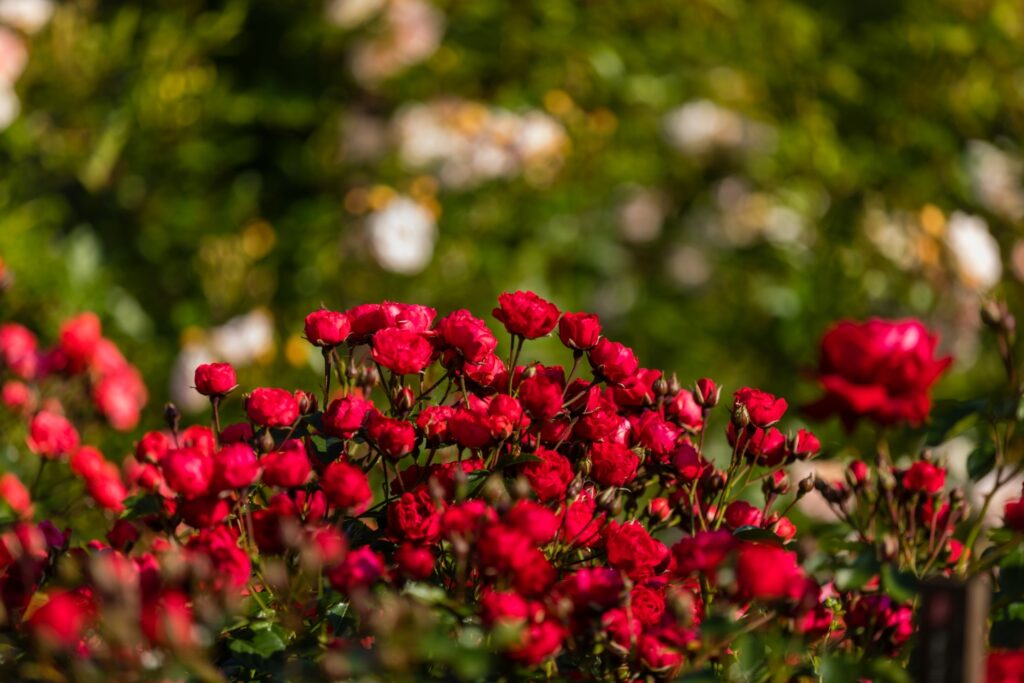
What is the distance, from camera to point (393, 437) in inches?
49.8

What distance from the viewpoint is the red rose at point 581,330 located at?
4.56 feet

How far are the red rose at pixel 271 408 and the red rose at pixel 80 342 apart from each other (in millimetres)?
972

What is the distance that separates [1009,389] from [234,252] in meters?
2.55

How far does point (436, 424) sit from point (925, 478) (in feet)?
1.78

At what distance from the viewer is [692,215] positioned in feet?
12.9

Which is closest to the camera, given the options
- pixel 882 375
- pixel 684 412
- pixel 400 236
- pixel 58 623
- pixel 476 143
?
pixel 58 623

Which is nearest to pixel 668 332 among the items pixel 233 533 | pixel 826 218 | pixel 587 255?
pixel 587 255

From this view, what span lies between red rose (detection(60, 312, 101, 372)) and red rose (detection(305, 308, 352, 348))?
3.08ft

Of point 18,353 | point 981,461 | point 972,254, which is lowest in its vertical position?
point 972,254

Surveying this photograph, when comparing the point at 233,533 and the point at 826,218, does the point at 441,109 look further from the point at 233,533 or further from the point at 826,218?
the point at 233,533

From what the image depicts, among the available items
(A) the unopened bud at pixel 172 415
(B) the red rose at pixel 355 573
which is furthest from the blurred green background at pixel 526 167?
(B) the red rose at pixel 355 573

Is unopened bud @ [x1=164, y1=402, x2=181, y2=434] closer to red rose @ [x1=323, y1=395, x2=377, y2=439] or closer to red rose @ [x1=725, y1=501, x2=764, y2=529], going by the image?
red rose @ [x1=323, y1=395, x2=377, y2=439]

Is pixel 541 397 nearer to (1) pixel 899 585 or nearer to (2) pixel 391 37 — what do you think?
(1) pixel 899 585

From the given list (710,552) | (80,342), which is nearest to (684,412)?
(710,552)
